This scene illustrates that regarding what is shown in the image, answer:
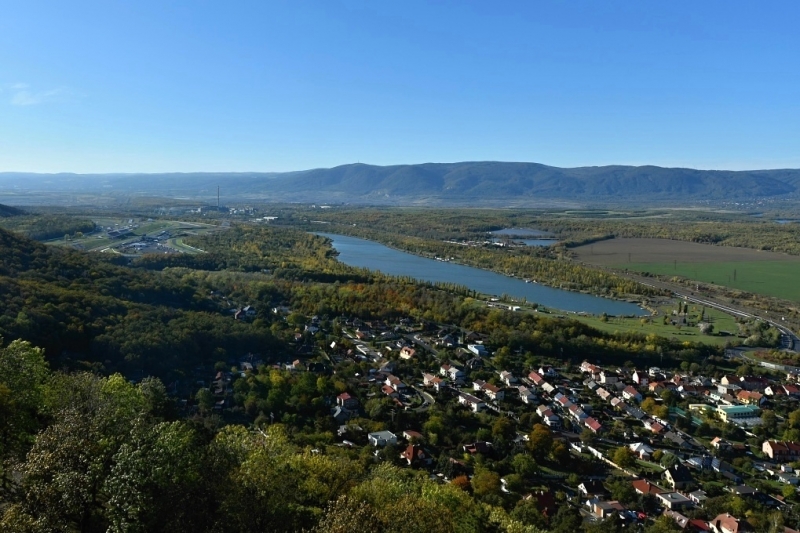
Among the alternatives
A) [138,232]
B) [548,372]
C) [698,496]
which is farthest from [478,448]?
[138,232]

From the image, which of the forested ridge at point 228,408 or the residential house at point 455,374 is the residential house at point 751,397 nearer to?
the forested ridge at point 228,408

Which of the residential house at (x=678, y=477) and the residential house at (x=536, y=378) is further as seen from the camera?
the residential house at (x=536, y=378)

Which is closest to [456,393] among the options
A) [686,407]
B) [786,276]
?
[686,407]

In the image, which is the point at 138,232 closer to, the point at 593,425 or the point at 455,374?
the point at 455,374

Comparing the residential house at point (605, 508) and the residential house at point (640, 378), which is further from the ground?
the residential house at point (605, 508)

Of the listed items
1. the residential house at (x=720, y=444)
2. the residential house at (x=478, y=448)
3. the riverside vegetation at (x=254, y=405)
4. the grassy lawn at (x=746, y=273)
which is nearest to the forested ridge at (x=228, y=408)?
the riverside vegetation at (x=254, y=405)

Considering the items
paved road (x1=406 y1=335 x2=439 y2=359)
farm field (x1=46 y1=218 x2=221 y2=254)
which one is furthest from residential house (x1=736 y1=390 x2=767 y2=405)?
farm field (x1=46 y1=218 x2=221 y2=254)
